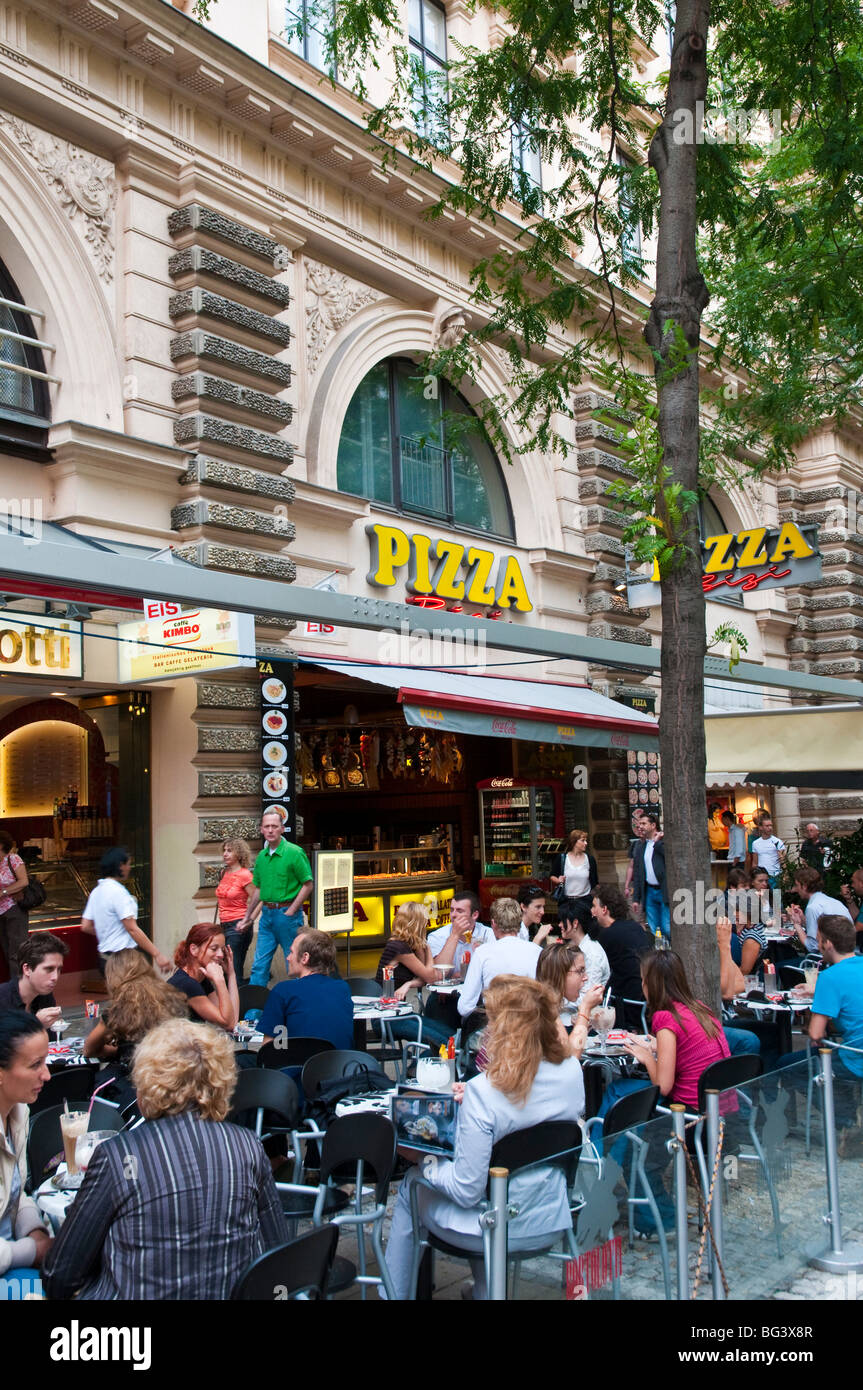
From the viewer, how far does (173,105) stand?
34.0ft

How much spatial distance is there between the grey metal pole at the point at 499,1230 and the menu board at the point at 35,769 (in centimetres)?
905

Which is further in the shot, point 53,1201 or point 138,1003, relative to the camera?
point 138,1003

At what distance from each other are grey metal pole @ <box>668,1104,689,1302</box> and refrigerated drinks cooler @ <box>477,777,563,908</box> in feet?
37.1

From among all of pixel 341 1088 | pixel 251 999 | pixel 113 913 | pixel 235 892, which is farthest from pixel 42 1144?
pixel 235 892

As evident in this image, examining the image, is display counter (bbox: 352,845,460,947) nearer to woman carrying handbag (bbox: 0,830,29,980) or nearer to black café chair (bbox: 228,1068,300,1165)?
woman carrying handbag (bbox: 0,830,29,980)

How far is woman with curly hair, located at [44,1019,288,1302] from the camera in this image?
2943mm

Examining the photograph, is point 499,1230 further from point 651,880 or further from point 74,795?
point 74,795

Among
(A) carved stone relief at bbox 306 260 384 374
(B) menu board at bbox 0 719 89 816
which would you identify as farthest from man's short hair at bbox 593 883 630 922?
(A) carved stone relief at bbox 306 260 384 374

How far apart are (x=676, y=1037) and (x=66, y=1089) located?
2.90 metres

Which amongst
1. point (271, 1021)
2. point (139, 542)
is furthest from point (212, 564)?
point (271, 1021)

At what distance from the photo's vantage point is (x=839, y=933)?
253 inches

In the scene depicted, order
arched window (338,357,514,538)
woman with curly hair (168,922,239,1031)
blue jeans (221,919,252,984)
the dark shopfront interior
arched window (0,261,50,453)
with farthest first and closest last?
arched window (338,357,514,538) → the dark shopfront interior → blue jeans (221,919,252,984) → arched window (0,261,50,453) → woman with curly hair (168,922,239,1031)

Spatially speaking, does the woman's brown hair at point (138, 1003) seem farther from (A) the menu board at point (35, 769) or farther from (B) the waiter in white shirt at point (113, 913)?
(A) the menu board at point (35, 769)
